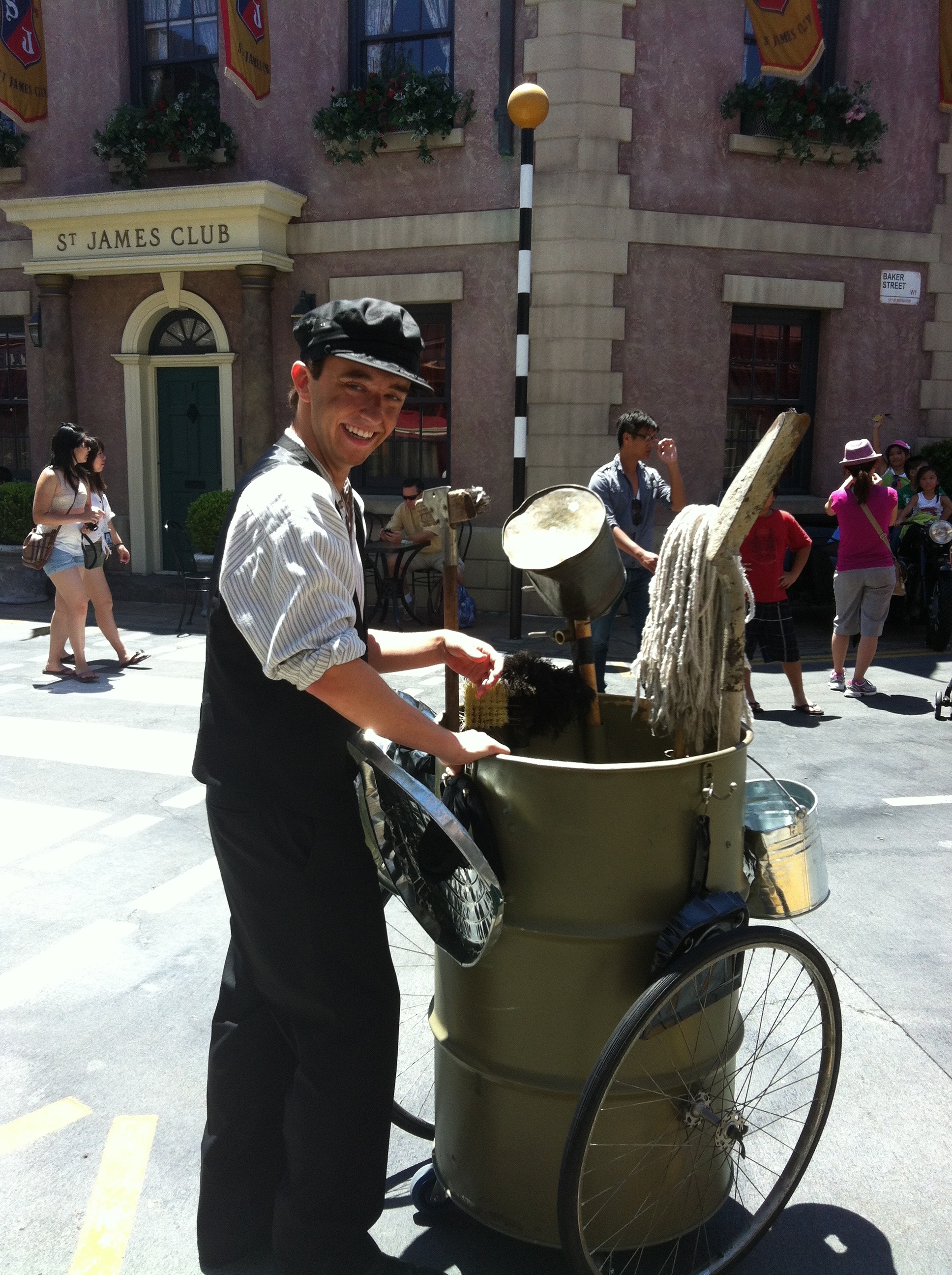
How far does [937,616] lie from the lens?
31.2 feet

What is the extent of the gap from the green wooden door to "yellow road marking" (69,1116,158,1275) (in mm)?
10385

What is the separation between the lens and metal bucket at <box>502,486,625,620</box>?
96.5 inches

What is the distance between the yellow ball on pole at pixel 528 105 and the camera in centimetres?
874

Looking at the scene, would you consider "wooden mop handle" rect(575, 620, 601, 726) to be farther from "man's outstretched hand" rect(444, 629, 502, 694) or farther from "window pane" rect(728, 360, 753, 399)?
"window pane" rect(728, 360, 753, 399)

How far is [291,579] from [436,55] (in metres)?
11.2

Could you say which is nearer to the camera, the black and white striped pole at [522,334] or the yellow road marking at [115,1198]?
the yellow road marking at [115,1198]

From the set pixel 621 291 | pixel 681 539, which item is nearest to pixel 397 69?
pixel 621 291

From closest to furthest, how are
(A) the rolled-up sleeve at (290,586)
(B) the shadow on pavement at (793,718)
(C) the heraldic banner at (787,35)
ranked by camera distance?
(A) the rolled-up sleeve at (290,586) → (B) the shadow on pavement at (793,718) → (C) the heraldic banner at (787,35)

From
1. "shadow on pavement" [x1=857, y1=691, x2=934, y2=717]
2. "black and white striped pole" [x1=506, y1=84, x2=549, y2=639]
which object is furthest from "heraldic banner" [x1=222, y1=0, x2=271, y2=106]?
"shadow on pavement" [x1=857, y1=691, x2=934, y2=717]

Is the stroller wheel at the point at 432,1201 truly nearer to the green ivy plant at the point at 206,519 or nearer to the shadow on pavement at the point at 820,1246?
the shadow on pavement at the point at 820,1246

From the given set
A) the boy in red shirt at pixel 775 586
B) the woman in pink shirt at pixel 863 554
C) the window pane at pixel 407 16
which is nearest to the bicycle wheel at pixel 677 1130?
the boy in red shirt at pixel 775 586

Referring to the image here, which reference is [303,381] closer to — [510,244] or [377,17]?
[510,244]

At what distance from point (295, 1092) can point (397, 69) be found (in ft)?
36.4

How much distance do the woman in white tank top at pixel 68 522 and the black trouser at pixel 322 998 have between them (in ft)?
20.9
